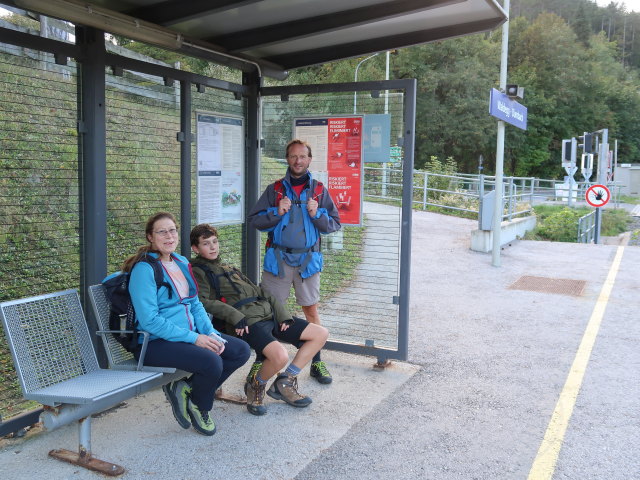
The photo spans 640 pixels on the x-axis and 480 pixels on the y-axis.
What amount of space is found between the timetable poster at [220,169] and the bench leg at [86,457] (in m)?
2.01

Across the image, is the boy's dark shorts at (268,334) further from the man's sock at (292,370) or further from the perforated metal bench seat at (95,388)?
the perforated metal bench seat at (95,388)

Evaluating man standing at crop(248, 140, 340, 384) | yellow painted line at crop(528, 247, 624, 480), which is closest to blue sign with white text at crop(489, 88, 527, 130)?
yellow painted line at crop(528, 247, 624, 480)

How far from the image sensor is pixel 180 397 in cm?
383

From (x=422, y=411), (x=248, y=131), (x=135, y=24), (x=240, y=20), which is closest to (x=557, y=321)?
(x=422, y=411)

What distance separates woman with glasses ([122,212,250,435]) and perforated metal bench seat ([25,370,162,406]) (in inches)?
7.0

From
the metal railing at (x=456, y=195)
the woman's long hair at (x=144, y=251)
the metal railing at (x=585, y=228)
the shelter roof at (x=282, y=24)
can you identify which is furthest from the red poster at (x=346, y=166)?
the metal railing at (x=585, y=228)

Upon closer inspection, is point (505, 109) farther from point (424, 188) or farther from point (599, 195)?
point (424, 188)

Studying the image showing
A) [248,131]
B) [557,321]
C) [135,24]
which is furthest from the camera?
[557,321]

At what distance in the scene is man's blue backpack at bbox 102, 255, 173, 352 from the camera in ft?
12.1

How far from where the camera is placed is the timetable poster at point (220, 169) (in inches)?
199

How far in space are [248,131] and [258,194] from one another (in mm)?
569

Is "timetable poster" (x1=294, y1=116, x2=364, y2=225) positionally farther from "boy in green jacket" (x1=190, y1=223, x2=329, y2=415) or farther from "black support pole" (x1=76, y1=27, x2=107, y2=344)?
"black support pole" (x1=76, y1=27, x2=107, y2=344)

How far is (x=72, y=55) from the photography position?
389cm

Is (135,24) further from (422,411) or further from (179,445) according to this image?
(422,411)
